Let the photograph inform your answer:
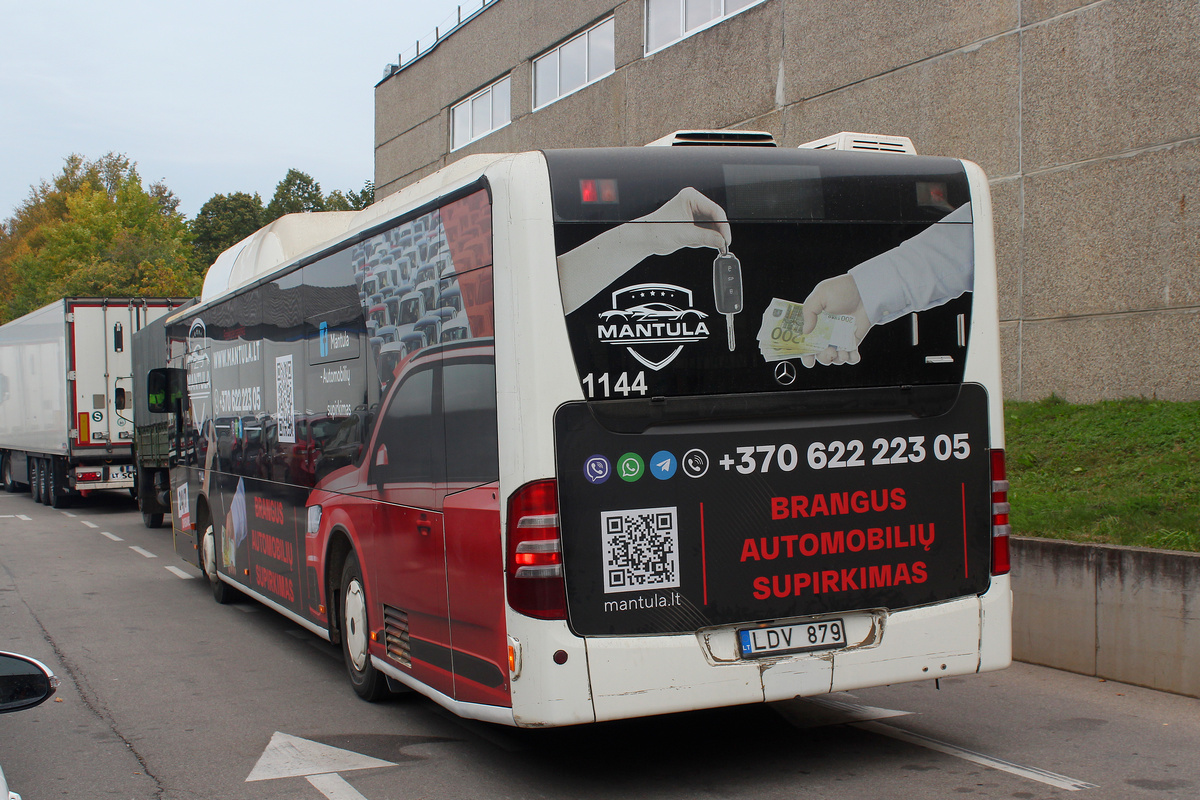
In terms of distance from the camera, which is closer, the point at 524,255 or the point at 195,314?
the point at 524,255

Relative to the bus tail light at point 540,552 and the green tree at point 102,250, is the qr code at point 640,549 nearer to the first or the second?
the bus tail light at point 540,552

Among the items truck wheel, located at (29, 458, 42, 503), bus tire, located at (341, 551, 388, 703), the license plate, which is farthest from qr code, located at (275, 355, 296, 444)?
truck wheel, located at (29, 458, 42, 503)

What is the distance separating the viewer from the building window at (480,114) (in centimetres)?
2616

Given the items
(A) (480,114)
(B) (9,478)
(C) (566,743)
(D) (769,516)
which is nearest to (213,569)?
(C) (566,743)

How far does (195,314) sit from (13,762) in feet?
21.2

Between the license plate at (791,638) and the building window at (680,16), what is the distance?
47.9 feet

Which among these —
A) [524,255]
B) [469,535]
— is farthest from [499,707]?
[524,255]

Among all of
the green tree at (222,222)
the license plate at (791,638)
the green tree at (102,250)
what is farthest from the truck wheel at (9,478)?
the green tree at (222,222)

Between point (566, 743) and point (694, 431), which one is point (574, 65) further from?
point (694, 431)

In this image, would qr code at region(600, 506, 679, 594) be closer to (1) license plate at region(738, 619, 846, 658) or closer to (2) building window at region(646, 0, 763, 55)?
(1) license plate at region(738, 619, 846, 658)

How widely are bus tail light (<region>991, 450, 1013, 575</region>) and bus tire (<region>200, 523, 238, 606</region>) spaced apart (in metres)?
7.91

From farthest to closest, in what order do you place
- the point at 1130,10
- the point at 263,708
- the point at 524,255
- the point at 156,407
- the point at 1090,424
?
the point at 156,407, the point at 1130,10, the point at 1090,424, the point at 263,708, the point at 524,255

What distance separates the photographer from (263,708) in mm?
7148

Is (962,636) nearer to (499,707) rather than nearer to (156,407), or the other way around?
(499,707)
